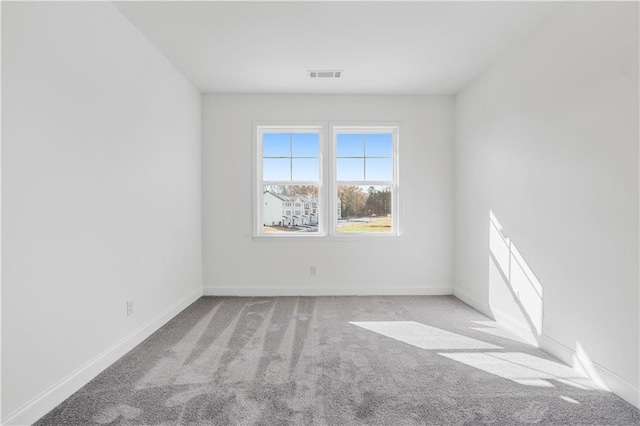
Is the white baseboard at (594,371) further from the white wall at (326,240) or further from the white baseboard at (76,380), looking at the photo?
the white baseboard at (76,380)

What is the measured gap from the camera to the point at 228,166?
178 inches

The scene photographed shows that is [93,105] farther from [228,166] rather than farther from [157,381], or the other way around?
[228,166]

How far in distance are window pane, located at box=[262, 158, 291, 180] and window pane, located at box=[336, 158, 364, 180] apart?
26.7 inches

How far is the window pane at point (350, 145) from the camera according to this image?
183 inches

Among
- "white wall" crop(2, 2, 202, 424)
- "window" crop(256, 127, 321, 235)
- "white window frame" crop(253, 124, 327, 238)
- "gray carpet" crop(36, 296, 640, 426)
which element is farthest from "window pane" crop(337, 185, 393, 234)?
"white wall" crop(2, 2, 202, 424)

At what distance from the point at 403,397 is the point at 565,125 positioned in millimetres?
2178

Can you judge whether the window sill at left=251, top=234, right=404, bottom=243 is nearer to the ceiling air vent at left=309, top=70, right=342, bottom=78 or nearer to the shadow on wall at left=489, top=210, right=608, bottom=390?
Result: the shadow on wall at left=489, top=210, right=608, bottom=390

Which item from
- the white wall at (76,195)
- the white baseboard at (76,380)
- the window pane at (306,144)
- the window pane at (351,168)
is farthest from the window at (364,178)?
the white baseboard at (76,380)

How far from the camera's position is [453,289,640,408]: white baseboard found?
2.04m

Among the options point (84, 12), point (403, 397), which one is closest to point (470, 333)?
point (403, 397)

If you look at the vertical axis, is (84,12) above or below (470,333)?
above

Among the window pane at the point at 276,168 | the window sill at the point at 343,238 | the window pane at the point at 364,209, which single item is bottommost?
the window sill at the point at 343,238

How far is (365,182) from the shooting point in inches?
183

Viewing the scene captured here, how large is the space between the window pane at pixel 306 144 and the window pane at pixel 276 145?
93 mm
